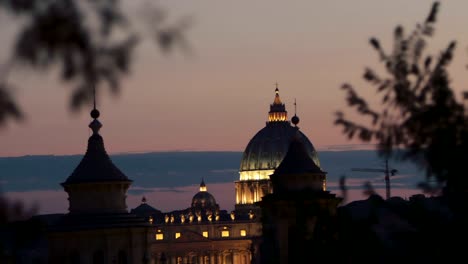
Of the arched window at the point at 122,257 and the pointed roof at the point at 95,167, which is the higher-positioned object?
the pointed roof at the point at 95,167

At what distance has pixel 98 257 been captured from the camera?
7462 cm

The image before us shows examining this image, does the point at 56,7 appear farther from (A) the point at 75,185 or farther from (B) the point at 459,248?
(A) the point at 75,185

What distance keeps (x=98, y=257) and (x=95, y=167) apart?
677 cm

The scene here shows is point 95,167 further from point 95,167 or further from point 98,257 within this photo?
point 98,257

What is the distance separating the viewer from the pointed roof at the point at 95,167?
3103 inches

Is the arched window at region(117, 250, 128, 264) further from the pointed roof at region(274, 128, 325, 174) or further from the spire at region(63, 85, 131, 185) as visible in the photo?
the pointed roof at region(274, 128, 325, 174)

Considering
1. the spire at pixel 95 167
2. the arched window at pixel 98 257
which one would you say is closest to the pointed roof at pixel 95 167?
the spire at pixel 95 167

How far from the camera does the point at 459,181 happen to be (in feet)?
57.3

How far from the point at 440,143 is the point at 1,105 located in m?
6.37

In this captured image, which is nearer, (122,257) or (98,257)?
(98,257)

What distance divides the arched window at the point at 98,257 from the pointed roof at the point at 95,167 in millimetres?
4446

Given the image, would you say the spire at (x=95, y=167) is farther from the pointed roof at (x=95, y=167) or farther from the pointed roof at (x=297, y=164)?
the pointed roof at (x=297, y=164)

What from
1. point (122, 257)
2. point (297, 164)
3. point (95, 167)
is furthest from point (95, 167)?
point (297, 164)

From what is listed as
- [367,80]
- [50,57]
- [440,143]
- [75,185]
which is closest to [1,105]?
[50,57]
